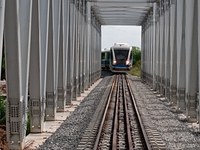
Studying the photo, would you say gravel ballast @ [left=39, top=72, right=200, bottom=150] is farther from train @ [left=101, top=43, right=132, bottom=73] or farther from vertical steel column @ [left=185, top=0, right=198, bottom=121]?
train @ [left=101, top=43, right=132, bottom=73]

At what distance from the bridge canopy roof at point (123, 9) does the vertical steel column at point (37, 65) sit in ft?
70.1

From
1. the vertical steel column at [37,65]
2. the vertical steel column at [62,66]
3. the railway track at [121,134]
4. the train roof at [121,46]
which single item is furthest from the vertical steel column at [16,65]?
the train roof at [121,46]

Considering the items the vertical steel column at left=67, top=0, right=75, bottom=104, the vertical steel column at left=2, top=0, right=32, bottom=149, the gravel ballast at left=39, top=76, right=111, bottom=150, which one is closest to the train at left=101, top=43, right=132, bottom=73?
the vertical steel column at left=67, top=0, right=75, bottom=104

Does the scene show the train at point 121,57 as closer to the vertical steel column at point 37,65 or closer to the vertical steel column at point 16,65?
the vertical steel column at point 37,65

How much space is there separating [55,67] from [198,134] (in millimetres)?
5318

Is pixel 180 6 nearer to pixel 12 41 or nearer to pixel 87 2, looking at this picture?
pixel 12 41

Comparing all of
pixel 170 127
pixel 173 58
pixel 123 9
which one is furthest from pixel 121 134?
pixel 123 9

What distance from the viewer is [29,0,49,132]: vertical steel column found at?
12688mm

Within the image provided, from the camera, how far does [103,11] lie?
4384 cm

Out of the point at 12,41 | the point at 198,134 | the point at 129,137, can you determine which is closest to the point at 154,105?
the point at 198,134

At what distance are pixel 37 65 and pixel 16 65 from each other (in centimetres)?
255

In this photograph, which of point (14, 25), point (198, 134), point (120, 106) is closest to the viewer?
point (14, 25)

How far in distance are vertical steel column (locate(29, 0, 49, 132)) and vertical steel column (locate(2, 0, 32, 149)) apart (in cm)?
154

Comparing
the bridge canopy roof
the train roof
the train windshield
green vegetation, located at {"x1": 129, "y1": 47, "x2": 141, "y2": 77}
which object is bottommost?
green vegetation, located at {"x1": 129, "y1": 47, "x2": 141, "y2": 77}
